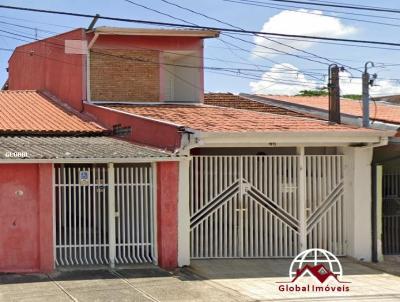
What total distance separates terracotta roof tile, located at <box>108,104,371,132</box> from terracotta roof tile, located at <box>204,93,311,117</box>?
1.28m

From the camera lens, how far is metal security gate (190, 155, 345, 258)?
41.2ft

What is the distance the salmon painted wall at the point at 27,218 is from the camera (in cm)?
1102

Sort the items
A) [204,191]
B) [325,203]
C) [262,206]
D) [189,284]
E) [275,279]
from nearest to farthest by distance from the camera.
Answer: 1. [189,284]
2. [275,279]
3. [204,191]
4. [262,206]
5. [325,203]

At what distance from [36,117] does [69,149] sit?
423 centimetres

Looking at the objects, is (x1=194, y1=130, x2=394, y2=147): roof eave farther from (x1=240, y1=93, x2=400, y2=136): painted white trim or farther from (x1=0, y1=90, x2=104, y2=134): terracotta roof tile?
(x1=0, y1=90, x2=104, y2=134): terracotta roof tile

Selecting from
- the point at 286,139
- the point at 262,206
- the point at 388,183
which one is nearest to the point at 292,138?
the point at 286,139

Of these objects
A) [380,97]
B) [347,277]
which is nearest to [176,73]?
[347,277]

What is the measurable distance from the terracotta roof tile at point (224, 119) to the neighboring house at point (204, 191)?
0.03m

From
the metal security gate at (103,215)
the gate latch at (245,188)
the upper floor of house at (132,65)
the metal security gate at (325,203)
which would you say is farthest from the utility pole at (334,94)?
the metal security gate at (103,215)

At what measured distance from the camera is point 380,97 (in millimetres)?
24875

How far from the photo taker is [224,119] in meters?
13.4

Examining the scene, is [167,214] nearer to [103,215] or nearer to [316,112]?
[103,215]

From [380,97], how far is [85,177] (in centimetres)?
1658

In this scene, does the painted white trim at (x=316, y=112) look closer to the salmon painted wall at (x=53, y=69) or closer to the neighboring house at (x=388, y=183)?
the neighboring house at (x=388, y=183)
